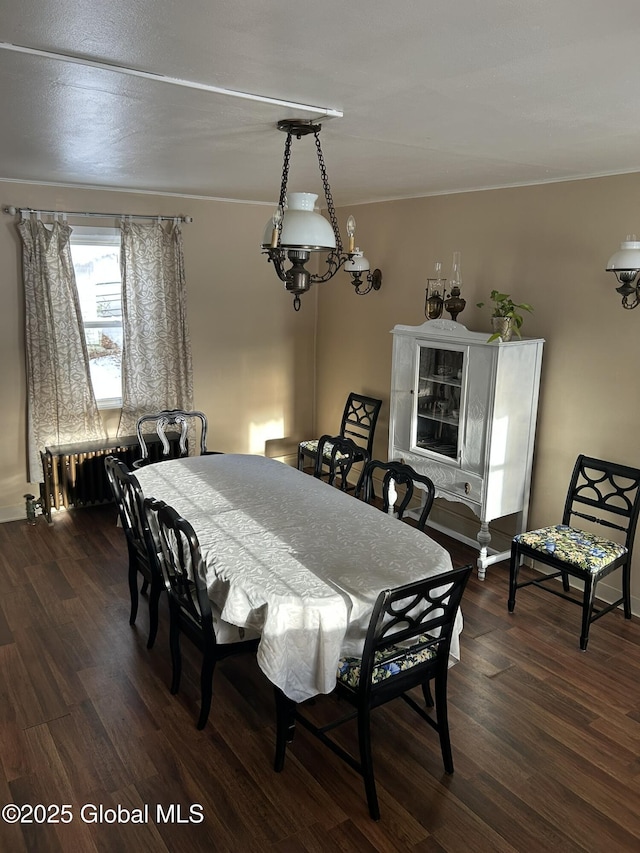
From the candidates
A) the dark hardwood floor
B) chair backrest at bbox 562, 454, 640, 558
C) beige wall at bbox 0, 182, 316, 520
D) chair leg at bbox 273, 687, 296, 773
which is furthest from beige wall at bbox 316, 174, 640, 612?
chair leg at bbox 273, 687, 296, 773

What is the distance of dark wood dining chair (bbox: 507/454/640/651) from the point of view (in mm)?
3504

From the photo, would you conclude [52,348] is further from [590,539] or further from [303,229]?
[590,539]

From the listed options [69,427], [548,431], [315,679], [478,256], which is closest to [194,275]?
[69,427]

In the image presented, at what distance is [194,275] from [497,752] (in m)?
4.18

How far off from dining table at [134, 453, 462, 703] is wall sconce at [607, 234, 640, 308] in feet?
5.57

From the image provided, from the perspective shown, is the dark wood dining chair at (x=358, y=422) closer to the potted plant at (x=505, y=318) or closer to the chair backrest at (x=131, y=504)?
the potted plant at (x=505, y=318)

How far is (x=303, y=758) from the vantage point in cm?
270

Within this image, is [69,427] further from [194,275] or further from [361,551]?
[361,551]

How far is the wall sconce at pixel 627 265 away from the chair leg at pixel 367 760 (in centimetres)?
247

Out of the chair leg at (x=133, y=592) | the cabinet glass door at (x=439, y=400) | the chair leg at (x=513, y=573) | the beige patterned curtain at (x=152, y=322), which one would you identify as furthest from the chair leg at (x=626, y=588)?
the beige patterned curtain at (x=152, y=322)

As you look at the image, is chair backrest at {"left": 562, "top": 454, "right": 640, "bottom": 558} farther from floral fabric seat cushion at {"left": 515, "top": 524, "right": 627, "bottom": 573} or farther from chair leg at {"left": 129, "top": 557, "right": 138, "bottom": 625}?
chair leg at {"left": 129, "top": 557, "right": 138, "bottom": 625}

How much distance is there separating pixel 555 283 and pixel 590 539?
1545 millimetres

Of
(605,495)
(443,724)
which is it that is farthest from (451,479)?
(443,724)

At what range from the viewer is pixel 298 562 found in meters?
2.79
